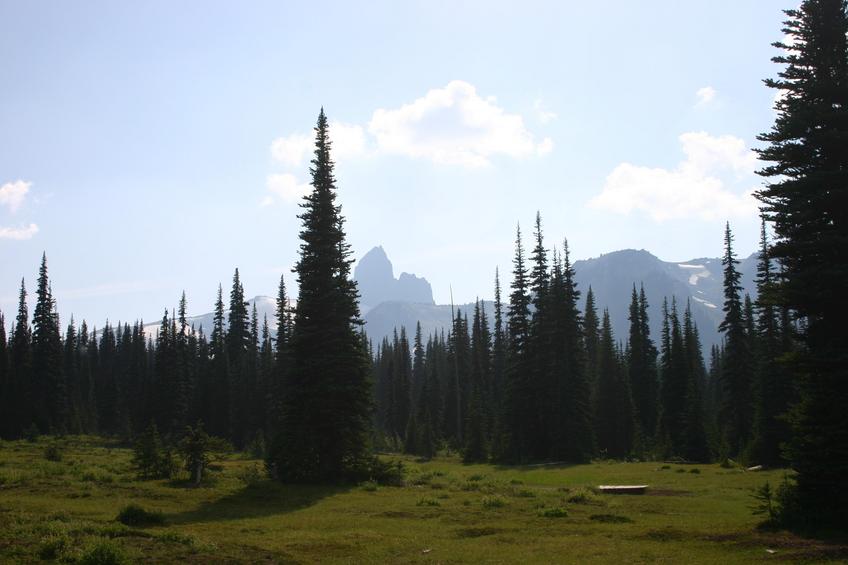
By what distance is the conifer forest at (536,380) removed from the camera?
69.2 feet

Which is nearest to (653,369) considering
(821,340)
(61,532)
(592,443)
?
(592,443)

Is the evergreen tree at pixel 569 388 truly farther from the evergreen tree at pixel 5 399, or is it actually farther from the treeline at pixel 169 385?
the evergreen tree at pixel 5 399

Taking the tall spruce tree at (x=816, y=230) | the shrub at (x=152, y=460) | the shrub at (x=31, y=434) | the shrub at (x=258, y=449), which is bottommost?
the shrub at (x=258, y=449)

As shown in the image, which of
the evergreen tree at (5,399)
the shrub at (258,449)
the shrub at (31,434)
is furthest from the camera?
the evergreen tree at (5,399)

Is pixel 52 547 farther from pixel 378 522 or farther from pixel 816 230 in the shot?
pixel 816 230

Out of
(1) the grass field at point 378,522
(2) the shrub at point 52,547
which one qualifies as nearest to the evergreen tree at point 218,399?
(1) the grass field at point 378,522

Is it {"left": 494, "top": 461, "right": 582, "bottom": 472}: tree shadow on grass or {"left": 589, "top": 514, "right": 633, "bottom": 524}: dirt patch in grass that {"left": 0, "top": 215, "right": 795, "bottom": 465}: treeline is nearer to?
{"left": 494, "top": 461, "right": 582, "bottom": 472}: tree shadow on grass

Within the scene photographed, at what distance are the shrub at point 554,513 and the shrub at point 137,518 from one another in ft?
42.3

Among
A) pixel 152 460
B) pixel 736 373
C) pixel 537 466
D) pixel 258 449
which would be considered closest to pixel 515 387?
pixel 537 466

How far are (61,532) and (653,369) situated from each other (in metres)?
77.9

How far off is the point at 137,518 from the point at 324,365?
16956 millimetres

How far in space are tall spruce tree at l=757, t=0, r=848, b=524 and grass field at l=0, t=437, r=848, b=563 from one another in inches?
115

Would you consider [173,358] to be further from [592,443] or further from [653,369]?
[653,369]

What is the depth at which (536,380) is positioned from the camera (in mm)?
59625
